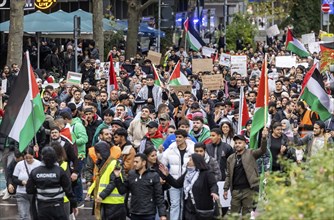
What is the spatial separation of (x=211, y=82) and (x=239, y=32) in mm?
33339

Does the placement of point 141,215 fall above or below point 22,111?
below

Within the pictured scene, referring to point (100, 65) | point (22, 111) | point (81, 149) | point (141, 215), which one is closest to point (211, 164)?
point (141, 215)

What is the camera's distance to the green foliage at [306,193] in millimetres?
8625

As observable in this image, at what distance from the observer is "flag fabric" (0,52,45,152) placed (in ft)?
50.6

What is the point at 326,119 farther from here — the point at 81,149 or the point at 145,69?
the point at 145,69

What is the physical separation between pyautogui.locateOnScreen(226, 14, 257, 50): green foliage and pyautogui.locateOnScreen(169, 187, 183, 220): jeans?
4409cm

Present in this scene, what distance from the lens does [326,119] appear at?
62.7ft

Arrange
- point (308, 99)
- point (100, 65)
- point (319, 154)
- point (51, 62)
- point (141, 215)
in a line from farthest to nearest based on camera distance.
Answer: point (51, 62) → point (100, 65) → point (308, 99) → point (141, 215) → point (319, 154)

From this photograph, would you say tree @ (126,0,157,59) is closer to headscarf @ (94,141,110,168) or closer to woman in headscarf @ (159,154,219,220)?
headscarf @ (94,141,110,168)

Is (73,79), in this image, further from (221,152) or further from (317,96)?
(221,152)

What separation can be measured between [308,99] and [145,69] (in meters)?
14.4

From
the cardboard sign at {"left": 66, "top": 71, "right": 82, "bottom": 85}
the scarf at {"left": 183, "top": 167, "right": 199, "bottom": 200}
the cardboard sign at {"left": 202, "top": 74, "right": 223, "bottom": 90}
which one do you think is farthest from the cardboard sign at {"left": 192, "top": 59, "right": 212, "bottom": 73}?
the scarf at {"left": 183, "top": 167, "right": 199, "bottom": 200}

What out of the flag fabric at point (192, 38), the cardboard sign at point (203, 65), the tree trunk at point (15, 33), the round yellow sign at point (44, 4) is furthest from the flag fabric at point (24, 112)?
the round yellow sign at point (44, 4)

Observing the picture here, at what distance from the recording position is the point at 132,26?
44.1m
